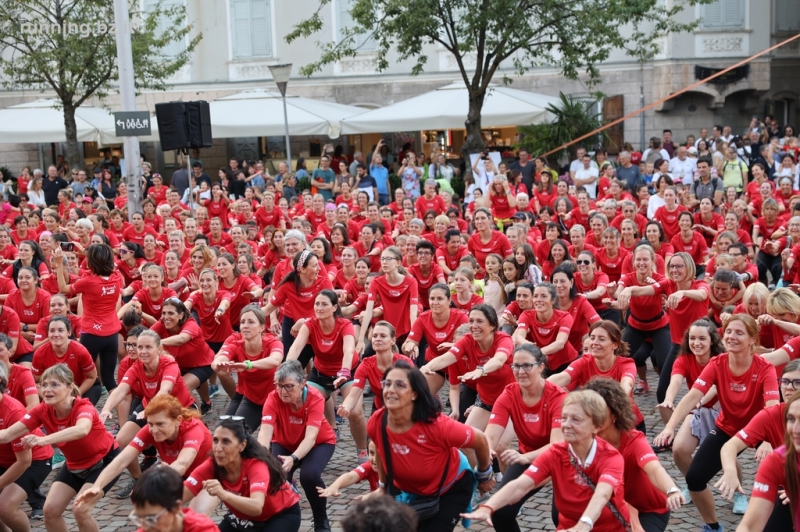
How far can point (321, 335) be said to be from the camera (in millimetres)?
8766

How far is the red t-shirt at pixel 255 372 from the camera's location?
818cm

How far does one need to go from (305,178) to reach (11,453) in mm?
15728

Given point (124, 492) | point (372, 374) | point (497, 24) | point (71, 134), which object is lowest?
point (124, 492)

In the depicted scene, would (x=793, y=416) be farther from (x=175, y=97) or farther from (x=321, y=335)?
(x=175, y=97)

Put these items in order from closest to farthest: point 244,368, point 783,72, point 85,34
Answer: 1. point 244,368
2. point 85,34
3. point 783,72

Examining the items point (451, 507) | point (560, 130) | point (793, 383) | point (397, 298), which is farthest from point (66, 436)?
point (560, 130)

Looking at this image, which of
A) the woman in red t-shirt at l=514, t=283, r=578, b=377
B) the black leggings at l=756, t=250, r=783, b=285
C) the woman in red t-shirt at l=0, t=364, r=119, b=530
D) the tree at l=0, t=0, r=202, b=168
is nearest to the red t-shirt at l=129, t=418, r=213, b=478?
the woman in red t-shirt at l=0, t=364, r=119, b=530

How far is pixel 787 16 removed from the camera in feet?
87.8

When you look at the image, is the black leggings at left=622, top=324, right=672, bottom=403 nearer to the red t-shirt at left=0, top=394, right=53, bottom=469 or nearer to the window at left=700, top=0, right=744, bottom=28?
the red t-shirt at left=0, top=394, right=53, bottom=469

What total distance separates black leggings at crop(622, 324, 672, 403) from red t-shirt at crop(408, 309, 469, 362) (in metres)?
1.87

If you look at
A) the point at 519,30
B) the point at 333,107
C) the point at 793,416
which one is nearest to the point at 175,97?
the point at 333,107

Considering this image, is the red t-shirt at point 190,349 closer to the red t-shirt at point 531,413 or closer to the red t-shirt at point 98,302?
the red t-shirt at point 98,302

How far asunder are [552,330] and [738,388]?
6.84ft

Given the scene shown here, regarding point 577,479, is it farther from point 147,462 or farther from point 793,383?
point 147,462
